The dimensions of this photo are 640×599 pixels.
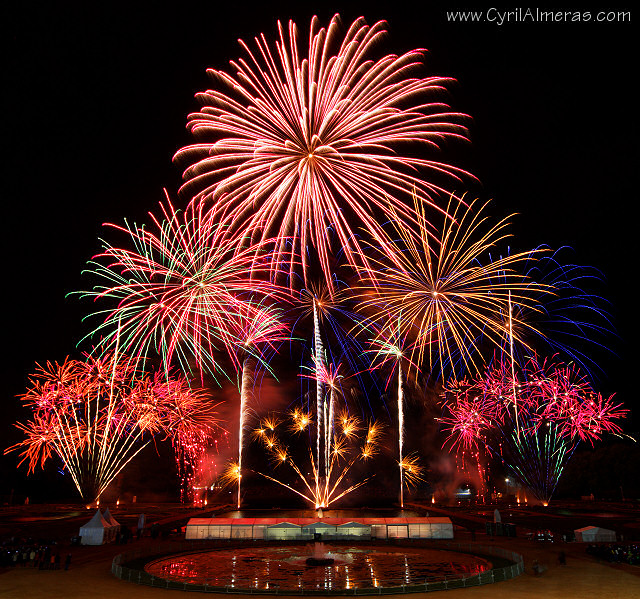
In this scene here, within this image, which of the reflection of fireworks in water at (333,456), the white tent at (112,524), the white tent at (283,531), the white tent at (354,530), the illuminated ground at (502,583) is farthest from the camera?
the reflection of fireworks in water at (333,456)

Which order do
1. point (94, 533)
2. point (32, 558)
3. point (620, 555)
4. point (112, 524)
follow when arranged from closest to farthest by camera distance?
point (620, 555)
point (32, 558)
point (94, 533)
point (112, 524)

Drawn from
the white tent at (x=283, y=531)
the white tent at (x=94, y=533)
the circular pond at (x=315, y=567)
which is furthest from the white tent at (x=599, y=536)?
the white tent at (x=94, y=533)

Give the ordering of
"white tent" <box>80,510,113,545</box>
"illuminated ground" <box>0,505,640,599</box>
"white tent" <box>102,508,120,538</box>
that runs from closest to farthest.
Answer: "illuminated ground" <box>0,505,640,599</box>, "white tent" <box>80,510,113,545</box>, "white tent" <box>102,508,120,538</box>

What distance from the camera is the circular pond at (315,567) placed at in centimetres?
3266

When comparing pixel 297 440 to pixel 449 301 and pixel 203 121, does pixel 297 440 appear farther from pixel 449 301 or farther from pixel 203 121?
pixel 203 121

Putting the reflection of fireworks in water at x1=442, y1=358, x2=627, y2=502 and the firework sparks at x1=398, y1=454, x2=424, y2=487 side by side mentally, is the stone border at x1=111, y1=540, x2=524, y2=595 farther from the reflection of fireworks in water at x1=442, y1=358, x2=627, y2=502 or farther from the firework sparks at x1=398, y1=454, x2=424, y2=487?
the firework sparks at x1=398, y1=454, x2=424, y2=487

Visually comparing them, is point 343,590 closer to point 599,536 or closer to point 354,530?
point 354,530

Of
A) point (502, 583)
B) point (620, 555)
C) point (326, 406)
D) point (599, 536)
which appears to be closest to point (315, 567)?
point (502, 583)

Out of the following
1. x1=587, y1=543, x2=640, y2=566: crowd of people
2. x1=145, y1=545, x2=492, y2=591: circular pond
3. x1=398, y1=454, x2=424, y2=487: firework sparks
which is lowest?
x1=145, y1=545, x2=492, y2=591: circular pond

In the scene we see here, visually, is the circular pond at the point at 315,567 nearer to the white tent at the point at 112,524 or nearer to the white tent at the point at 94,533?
the white tent at the point at 94,533

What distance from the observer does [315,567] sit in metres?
38.2

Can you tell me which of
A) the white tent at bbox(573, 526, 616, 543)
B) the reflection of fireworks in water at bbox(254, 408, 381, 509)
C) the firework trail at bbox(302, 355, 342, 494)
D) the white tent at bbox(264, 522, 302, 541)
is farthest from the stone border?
the reflection of fireworks in water at bbox(254, 408, 381, 509)

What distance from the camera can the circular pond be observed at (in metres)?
32.7

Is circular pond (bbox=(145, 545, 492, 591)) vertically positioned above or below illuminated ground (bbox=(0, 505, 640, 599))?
Result: below
